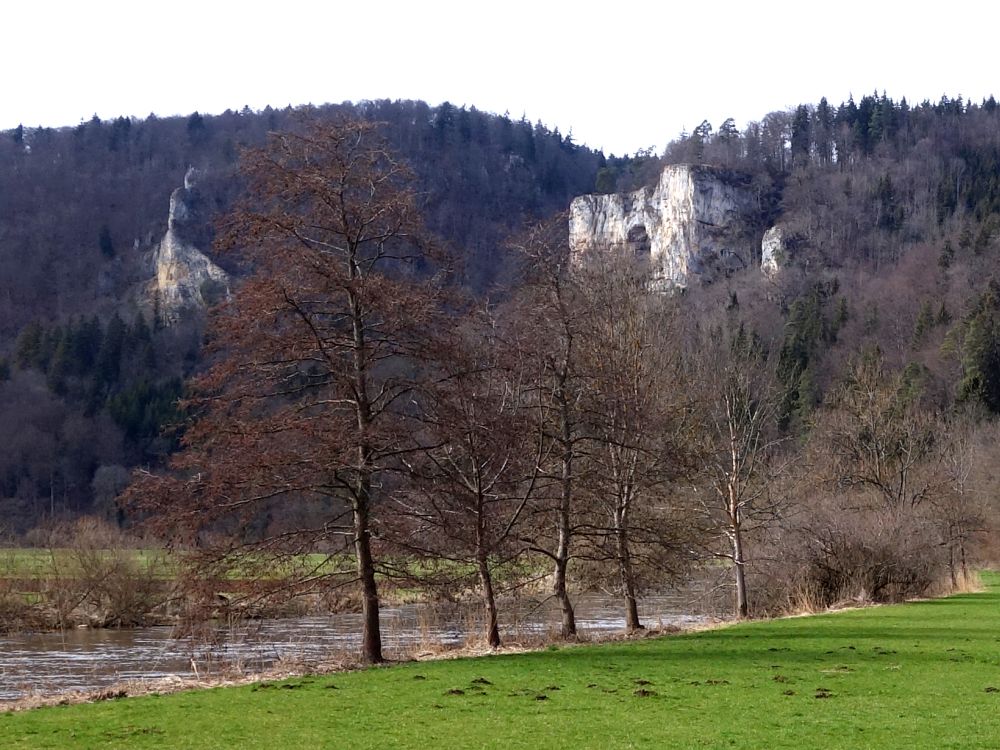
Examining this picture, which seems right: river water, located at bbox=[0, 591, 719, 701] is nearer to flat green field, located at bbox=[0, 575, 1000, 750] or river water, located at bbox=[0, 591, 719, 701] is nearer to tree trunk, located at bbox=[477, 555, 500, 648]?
tree trunk, located at bbox=[477, 555, 500, 648]

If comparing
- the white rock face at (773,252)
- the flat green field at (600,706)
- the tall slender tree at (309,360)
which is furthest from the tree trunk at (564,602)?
the white rock face at (773,252)

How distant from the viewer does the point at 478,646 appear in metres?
26.0

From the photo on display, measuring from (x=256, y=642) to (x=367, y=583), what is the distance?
44.6 ft

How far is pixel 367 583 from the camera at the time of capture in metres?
22.5

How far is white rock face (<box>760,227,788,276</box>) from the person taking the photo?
148 m

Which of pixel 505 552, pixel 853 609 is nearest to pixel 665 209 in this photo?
pixel 853 609

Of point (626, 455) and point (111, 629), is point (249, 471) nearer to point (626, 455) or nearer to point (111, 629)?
point (626, 455)

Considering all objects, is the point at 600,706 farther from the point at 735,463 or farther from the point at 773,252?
the point at 773,252

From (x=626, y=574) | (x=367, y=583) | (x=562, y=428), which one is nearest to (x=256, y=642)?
(x=626, y=574)

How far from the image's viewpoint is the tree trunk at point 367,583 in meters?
22.6

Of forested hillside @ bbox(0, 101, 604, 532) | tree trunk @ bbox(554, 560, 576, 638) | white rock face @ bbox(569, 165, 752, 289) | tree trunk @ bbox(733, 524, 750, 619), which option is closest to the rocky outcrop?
forested hillside @ bbox(0, 101, 604, 532)

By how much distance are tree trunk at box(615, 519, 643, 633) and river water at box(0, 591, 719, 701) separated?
50.0 inches

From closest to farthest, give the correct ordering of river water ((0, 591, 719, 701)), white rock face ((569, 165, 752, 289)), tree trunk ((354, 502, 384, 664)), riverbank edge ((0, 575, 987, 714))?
riverbank edge ((0, 575, 987, 714)), tree trunk ((354, 502, 384, 664)), river water ((0, 591, 719, 701)), white rock face ((569, 165, 752, 289))

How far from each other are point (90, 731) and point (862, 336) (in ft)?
329
